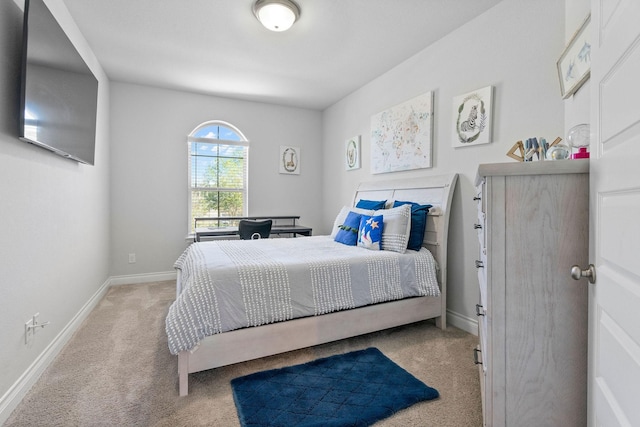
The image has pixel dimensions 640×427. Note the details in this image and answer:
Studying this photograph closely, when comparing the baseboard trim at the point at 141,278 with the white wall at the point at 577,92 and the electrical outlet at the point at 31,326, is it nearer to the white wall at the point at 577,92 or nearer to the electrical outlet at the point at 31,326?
the electrical outlet at the point at 31,326

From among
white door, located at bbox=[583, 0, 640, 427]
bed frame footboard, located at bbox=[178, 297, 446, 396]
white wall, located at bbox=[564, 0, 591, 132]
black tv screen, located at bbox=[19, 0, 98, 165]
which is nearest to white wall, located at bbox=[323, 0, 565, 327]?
white wall, located at bbox=[564, 0, 591, 132]

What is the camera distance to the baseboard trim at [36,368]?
1521 millimetres

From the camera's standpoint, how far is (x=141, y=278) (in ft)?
13.2

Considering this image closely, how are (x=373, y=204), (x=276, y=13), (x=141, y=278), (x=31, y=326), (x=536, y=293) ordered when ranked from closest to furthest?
(x=536, y=293) → (x=31, y=326) → (x=276, y=13) → (x=373, y=204) → (x=141, y=278)

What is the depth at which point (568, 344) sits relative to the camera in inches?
43.7

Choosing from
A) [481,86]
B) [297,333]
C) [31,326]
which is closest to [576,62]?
[481,86]

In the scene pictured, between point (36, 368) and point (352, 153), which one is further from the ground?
point (352, 153)

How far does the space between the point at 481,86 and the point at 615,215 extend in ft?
6.58

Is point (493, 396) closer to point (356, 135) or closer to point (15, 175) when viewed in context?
point (15, 175)

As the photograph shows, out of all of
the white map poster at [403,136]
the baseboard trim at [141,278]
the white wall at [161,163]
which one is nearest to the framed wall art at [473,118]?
the white map poster at [403,136]

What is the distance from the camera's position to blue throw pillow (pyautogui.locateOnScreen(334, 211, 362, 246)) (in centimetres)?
287

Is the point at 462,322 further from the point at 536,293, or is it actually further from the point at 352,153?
the point at 352,153

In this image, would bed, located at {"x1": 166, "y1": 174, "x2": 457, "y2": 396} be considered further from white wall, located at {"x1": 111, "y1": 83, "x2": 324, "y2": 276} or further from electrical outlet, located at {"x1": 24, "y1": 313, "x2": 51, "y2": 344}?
white wall, located at {"x1": 111, "y1": 83, "x2": 324, "y2": 276}

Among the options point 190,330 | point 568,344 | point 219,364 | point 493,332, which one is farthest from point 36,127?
point 568,344
